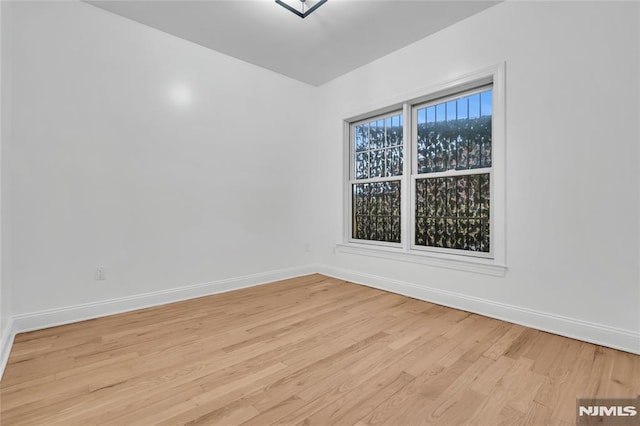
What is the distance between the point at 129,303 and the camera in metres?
2.83

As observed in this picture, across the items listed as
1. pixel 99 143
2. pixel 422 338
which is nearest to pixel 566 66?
pixel 422 338

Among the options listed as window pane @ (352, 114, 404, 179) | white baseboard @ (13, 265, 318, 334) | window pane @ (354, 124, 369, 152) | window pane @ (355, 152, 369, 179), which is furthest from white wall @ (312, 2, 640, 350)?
white baseboard @ (13, 265, 318, 334)

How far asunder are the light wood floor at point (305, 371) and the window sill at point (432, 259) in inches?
17.3

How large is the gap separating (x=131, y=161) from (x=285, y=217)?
1887 mm

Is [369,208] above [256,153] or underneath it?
underneath

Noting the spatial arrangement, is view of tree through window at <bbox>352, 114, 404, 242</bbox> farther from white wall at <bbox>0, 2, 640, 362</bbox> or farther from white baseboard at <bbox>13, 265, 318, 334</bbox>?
white baseboard at <bbox>13, 265, 318, 334</bbox>

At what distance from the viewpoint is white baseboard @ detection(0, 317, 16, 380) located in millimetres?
1822

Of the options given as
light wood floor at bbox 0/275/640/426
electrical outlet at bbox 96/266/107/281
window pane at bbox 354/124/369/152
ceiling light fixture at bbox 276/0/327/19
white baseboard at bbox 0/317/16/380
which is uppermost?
ceiling light fixture at bbox 276/0/327/19

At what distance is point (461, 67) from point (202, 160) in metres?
2.82

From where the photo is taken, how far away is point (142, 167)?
9.59 ft

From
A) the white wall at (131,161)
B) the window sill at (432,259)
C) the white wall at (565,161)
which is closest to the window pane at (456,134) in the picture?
the white wall at (565,161)

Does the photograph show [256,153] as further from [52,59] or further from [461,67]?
[461,67]

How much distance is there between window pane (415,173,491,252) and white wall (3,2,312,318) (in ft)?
5.96

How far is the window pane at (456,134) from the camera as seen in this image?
9.41 feet
